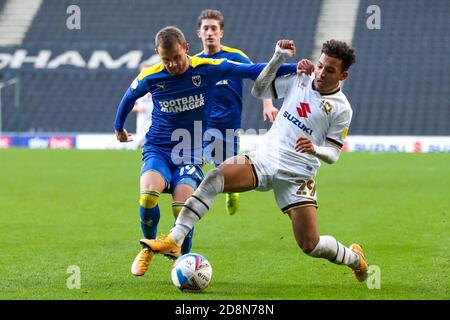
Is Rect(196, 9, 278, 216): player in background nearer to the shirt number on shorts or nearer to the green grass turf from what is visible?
the green grass turf

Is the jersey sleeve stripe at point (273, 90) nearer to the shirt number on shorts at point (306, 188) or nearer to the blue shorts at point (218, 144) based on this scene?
the shirt number on shorts at point (306, 188)

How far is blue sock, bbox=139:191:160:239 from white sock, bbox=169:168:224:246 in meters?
0.85

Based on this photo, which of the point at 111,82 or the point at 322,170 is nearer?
the point at 322,170

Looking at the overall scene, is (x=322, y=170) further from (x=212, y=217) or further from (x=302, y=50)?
(x=302, y=50)

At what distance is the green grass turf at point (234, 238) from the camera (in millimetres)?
6918

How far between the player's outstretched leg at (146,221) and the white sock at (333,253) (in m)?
1.28

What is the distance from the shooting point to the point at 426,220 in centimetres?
1160

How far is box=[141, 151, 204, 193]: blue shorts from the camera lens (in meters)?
7.77

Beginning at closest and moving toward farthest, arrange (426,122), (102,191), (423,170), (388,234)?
(388,234) < (102,191) < (423,170) < (426,122)

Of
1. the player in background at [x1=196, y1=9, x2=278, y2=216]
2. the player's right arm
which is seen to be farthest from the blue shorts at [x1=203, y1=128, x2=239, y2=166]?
the player's right arm

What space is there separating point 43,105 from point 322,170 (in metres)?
13.9

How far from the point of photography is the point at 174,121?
25.9 ft

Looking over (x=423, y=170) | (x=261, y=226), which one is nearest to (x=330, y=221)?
(x=261, y=226)

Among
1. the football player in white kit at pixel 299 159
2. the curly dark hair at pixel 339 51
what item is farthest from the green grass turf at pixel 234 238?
the curly dark hair at pixel 339 51
